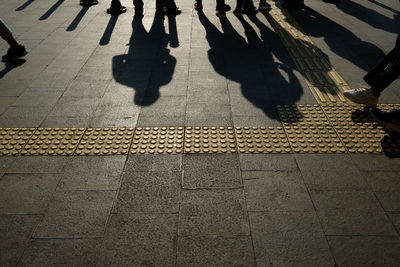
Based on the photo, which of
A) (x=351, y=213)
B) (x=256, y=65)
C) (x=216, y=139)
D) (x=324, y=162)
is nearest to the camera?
(x=351, y=213)

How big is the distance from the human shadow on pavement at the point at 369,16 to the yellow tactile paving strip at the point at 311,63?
6.80ft

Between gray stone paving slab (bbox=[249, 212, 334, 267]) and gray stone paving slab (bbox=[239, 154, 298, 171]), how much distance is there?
701 mm

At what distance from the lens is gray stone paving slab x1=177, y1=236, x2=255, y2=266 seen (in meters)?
2.58

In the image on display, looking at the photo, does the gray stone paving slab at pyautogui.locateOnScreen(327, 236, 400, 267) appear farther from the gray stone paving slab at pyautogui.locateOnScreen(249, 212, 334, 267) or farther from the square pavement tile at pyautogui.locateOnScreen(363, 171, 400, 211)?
the square pavement tile at pyautogui.locateOnScreen(363, 171, 400, 211)

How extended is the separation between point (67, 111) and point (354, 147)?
4.52 m

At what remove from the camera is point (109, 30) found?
24.8 ft

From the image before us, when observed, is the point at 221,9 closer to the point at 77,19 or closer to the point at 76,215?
the point at 77,19

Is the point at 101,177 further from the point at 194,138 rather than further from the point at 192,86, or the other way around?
the point at 192,86

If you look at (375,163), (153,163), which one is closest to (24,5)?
(153,163)

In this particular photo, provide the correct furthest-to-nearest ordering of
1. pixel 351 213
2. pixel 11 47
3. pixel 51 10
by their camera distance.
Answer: pixel 51 10 < pixel 11 47 < pixel 351 213

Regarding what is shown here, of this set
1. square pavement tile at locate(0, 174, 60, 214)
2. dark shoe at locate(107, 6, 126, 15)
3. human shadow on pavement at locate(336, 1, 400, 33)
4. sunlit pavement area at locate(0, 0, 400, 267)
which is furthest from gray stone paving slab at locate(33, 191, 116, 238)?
human shadow on pavement at locate(336, 1, 400, 33)

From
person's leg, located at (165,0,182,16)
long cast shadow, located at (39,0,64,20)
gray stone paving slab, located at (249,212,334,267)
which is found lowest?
gray stone paving slab, located at (249,212,334,267)

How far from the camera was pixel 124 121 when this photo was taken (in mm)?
4379

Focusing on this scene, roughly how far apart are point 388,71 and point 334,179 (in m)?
2.26
